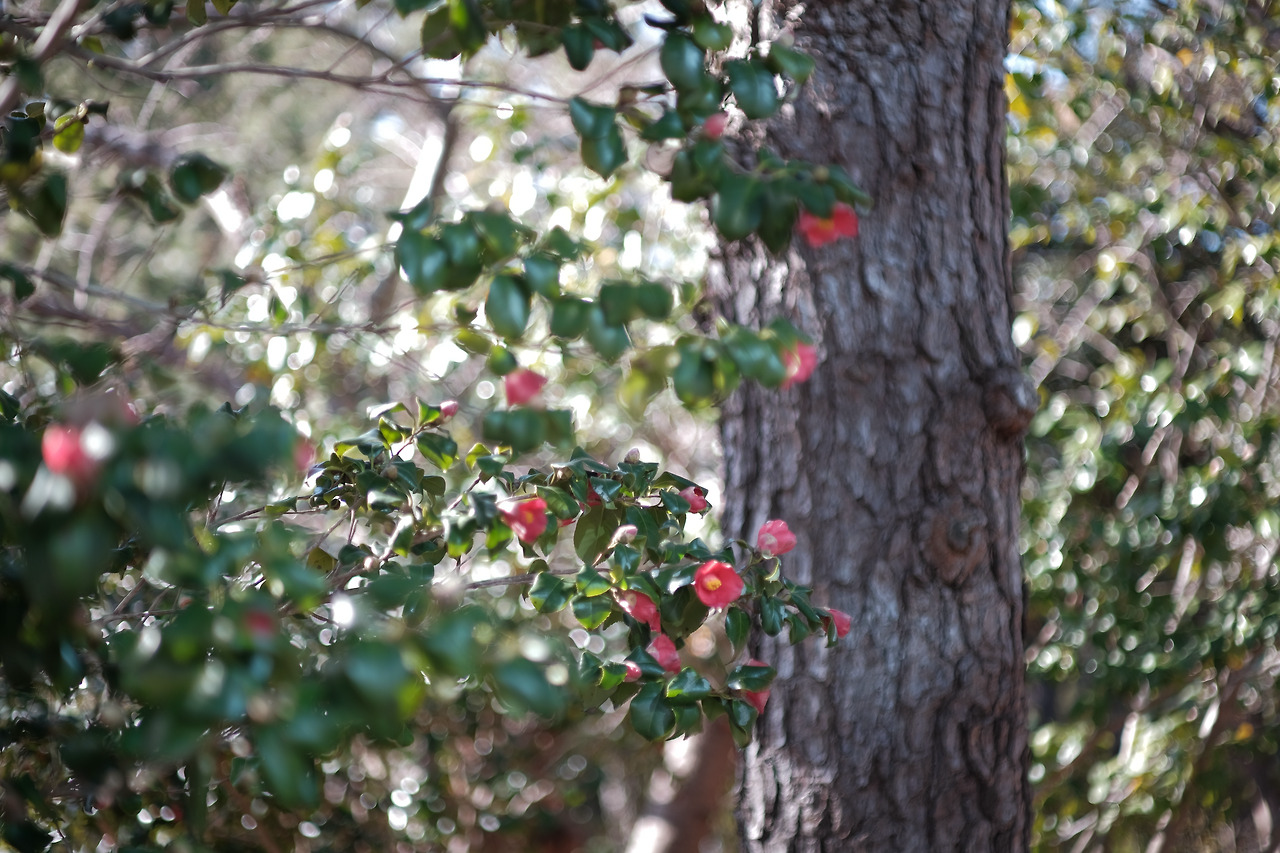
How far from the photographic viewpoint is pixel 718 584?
38.6 inches

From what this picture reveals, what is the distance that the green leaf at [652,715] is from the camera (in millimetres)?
953

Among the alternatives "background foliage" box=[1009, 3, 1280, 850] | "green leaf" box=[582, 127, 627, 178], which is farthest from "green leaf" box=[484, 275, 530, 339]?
"background foliage" box=[1009, 3, 1280, 850]

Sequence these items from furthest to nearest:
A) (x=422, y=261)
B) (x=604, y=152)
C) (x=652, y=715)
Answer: (x=652, y=715), (x=604, y=152), (x=422, y=261)

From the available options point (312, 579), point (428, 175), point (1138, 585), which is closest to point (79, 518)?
point (312, 579)

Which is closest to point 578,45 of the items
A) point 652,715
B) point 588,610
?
point 588,610

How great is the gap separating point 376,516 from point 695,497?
0.43 metres

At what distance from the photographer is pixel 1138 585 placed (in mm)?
2391

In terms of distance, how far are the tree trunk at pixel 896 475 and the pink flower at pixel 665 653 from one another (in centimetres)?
32

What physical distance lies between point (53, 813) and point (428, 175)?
8.42 feet

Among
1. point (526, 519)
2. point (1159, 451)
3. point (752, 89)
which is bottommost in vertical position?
point (1159, 451)

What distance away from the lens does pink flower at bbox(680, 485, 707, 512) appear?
3.56 feet

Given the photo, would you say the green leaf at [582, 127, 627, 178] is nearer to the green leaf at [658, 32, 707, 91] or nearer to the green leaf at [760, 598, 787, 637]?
the green leaf at [658, 32, 707, 91]

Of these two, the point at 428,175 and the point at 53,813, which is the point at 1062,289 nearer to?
the point at 428,175

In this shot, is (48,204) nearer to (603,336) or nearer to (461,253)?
(461,253)
